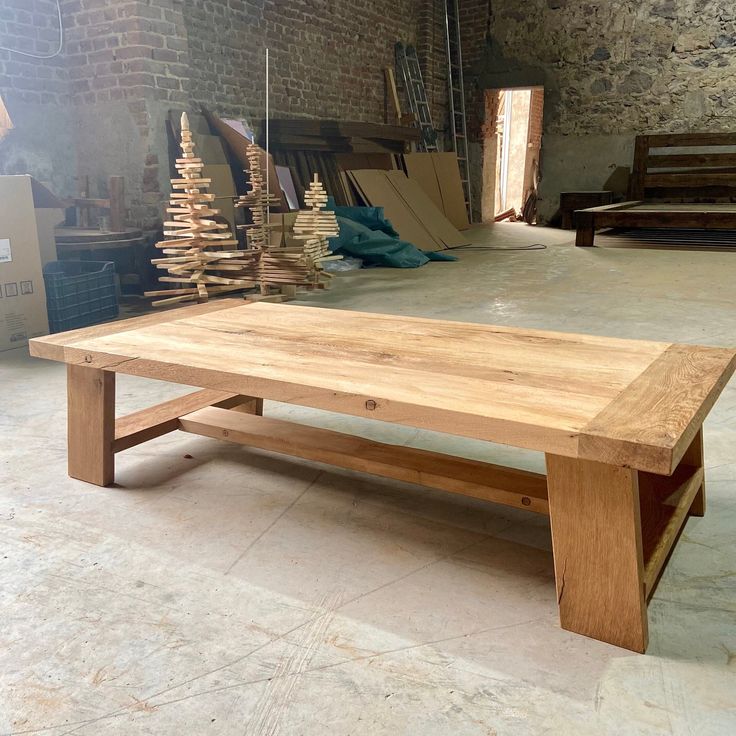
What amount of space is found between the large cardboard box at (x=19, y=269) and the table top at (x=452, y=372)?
195cm

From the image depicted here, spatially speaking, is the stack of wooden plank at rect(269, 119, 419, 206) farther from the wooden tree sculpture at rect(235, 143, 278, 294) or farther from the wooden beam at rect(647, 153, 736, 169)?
the wooden beam at rect(647, 153, 736, 169)

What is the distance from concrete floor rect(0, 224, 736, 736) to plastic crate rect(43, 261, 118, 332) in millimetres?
1706

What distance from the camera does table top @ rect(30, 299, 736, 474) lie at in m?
1.23

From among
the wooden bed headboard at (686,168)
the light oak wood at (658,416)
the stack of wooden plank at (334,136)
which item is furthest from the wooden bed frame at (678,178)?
the light oak wood at (658,416)

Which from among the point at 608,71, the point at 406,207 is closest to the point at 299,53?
the point at 406,207

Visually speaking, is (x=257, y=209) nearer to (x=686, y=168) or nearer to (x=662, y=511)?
(x=662, y=511)

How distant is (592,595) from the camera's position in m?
1.35

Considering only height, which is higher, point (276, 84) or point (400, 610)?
point (276, 84)

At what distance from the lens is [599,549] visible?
1.33 m

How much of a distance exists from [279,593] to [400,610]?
0.88ft

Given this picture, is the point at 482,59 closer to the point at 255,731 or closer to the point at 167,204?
the point at 167,204

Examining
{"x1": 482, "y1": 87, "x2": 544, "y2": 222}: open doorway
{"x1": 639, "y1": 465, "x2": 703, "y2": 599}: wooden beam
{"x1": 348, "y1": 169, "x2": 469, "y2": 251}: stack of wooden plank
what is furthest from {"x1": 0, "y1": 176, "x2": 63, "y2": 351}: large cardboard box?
{"x1": 482, "y1": 87, "x2": 544, "y2": 222}: open doorway

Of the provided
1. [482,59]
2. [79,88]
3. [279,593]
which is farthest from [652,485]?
[482,59]

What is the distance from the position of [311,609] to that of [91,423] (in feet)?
3.09
